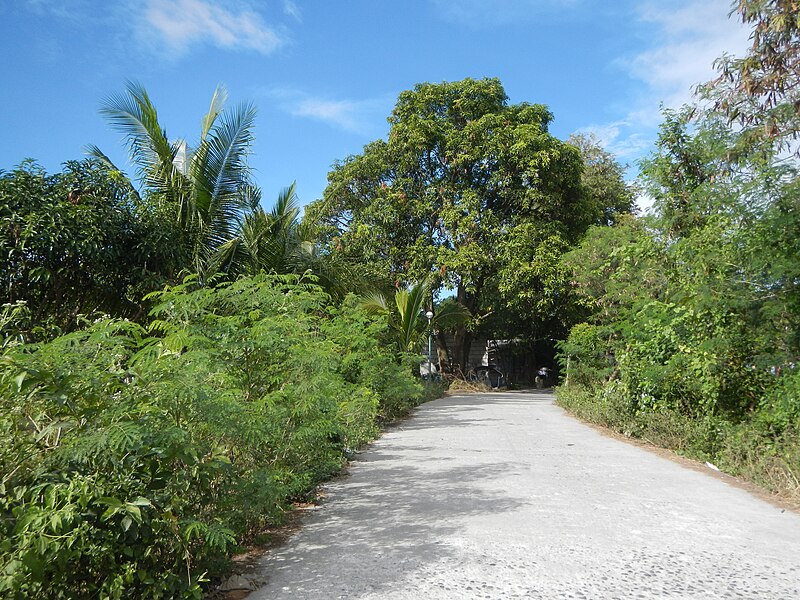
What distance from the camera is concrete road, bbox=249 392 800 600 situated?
403 centimetres

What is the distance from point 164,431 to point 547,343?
111 ft

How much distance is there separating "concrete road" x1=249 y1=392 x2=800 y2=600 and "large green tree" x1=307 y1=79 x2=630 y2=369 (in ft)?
49.8

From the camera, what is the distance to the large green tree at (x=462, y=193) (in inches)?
926

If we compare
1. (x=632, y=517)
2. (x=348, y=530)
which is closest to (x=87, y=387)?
(x=348, y=530)

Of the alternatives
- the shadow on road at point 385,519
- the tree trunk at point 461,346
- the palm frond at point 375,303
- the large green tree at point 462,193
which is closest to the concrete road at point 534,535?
the shadow on road at point 385,519

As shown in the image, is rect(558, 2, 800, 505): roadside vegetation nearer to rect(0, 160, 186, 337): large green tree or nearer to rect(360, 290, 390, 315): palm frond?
rect(360, 290, 390, 315): palm frond

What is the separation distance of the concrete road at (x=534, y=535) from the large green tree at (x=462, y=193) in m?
15.2

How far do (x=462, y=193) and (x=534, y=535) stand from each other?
2016 cm

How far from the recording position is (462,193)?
2430 centimetres

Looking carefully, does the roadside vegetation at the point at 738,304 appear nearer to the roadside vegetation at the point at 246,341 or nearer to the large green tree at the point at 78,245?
the roadside vegetation at the point at 246,341

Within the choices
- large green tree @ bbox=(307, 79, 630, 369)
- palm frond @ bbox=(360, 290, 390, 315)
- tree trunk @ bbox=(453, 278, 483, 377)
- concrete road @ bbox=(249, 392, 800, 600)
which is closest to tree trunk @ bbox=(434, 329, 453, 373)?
tree trunk @ bbox=(453, 278, 483, 377)

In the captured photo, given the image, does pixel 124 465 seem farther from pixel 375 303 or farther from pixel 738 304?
pixel 375 303

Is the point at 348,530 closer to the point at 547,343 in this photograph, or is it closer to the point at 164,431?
the point at 164,431

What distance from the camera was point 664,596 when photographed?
12.7ft
